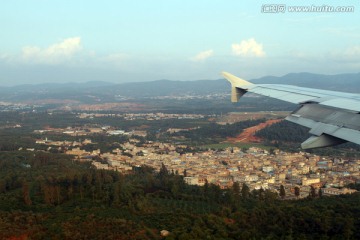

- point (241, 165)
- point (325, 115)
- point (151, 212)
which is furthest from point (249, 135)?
point (325, 115)

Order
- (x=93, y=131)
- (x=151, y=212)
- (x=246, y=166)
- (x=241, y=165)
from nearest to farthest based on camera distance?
(x=151, y=212) → (x=246, y=166) → (x=241, y=165) → (x=93, y=131)

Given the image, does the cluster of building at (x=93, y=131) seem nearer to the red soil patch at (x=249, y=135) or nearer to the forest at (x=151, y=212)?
the red soil patch at (x=249, y=135)

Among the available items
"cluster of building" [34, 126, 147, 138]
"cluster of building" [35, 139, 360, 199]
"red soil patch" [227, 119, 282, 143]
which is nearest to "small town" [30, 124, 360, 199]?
"cluster of building" [35, 139, 360, 199]

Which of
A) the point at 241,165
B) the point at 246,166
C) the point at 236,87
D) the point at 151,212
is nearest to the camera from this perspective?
the point at 236,87

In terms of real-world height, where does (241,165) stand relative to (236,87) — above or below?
below

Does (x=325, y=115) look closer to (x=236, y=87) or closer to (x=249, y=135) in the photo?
(x=236, y=87)

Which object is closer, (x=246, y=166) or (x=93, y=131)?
(x=246, y=166)

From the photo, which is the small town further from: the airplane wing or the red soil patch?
the airplane wing
